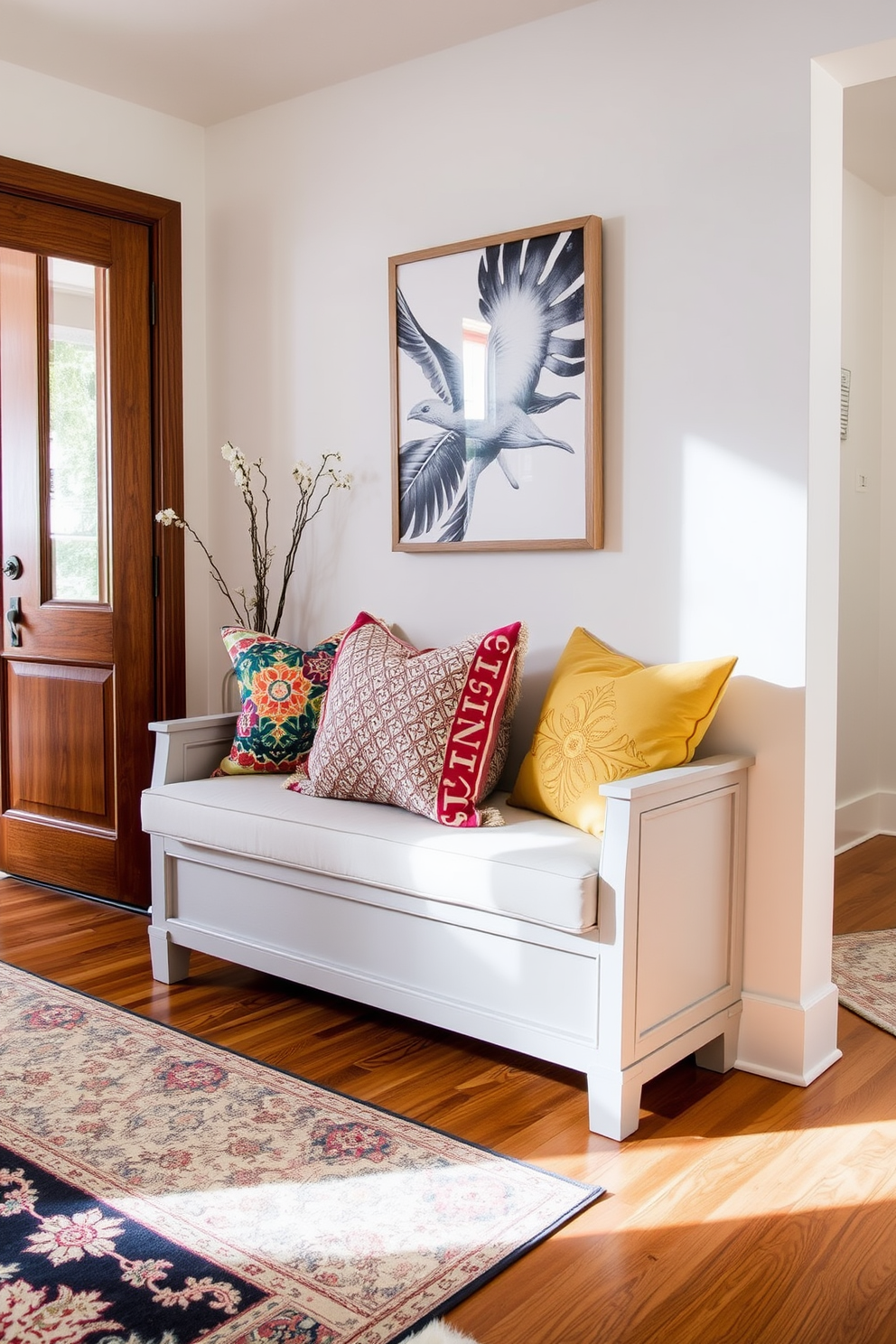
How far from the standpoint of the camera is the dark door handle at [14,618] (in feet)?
→ 12.9

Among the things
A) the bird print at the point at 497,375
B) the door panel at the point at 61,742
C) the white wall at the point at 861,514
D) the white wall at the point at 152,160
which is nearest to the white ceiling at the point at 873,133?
the white wall at the point at 861,514

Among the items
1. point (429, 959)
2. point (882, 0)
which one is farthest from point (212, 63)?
point (429, 959)

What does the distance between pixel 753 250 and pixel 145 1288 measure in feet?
7.54

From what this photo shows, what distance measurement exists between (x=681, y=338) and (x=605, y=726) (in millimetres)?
915

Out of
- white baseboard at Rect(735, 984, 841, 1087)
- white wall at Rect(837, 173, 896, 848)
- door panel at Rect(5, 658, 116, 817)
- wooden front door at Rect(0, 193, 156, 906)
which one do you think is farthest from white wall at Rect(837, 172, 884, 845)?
door panel at Rect(5, 658, 116, 817)

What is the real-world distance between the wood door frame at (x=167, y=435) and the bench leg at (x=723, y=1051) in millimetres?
2014

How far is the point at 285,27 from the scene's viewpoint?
3.04 metres

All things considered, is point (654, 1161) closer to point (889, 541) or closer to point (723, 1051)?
point (723, 1051)

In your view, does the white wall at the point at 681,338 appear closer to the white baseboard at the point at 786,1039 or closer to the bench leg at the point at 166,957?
the white baseboard at the point at 786,1039

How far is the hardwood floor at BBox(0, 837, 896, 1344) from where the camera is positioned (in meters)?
1.69

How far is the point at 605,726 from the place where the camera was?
8.38ft

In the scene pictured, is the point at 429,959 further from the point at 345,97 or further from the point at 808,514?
the point at 345,97

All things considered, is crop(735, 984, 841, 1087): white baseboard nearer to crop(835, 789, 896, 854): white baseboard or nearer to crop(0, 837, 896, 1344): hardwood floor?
crop(0, 837, 896, 1344): hardwood floor

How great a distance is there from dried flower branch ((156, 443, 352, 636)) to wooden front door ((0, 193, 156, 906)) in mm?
240
